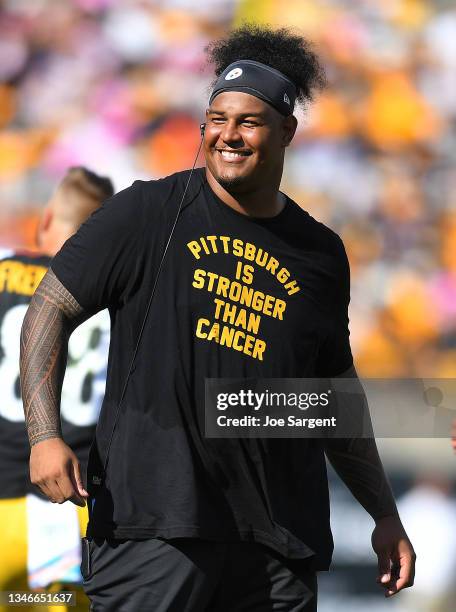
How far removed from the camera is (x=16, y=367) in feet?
12.6

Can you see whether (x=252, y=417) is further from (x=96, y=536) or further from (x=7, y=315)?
(x=7, y=315)

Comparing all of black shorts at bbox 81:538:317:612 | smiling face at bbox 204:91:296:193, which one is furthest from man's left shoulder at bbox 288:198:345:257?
black shorts at bbox 81:538:317:612

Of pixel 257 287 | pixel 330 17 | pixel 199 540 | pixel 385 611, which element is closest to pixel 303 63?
pixel 257 287

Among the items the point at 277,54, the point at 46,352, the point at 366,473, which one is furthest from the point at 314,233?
the point at 46,352

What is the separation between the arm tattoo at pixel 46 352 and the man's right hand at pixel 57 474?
4cm

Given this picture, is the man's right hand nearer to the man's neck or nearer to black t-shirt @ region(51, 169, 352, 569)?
black t-shirt @ region(51, 169, 352, 569)

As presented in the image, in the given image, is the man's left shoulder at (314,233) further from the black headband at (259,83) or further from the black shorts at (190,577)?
the black shorts at (190,577)

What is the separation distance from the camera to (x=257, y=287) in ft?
7.72

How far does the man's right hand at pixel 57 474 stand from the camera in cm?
208

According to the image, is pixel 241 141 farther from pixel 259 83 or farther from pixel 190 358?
pixel 190 358

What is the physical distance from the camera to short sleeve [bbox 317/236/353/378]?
2.47 meters

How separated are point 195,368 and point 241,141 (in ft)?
1.55

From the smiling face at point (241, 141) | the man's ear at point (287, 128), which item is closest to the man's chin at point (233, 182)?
the smiling face at point (241, 141)

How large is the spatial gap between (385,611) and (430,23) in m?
2.23
